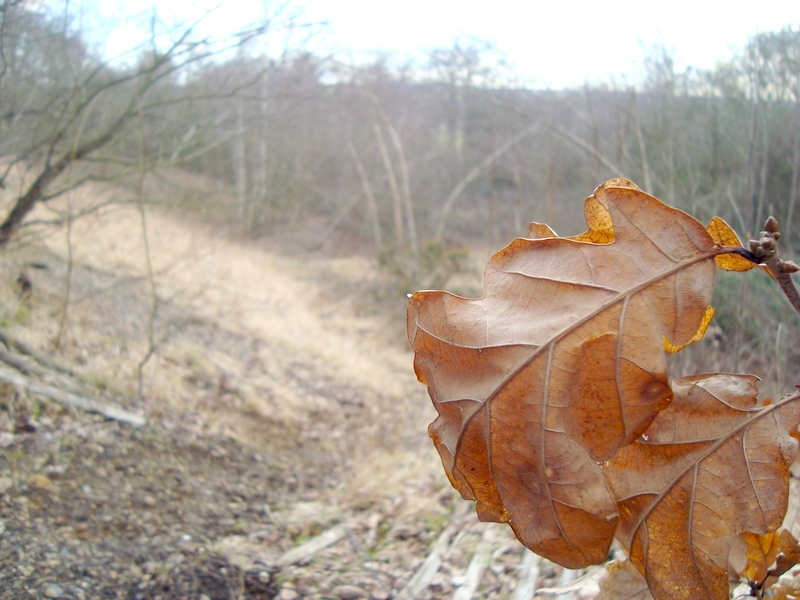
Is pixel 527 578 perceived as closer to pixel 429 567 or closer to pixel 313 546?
pixel 429 567

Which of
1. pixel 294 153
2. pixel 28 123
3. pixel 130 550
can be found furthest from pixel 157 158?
pixel 294 153

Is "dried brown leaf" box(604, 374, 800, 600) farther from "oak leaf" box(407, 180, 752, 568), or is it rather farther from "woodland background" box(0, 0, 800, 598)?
"woodland background" box(0, 0, 800, 598)

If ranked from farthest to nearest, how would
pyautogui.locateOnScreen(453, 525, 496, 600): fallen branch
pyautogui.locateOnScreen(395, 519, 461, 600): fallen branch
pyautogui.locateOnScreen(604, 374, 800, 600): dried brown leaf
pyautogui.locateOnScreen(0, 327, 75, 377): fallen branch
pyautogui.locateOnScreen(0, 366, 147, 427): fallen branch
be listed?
pyautogui.locateOnScreen(0, 327, 75, 377): fallen branch
pyautogui.locateOnScreen(0, 366, 147, 427): fallen branch
pyautogui.locateOnScreen(395, 519, 461, 600): fallen branch
pyautogui.locateOnScreen(453, 525, 496, 600): fallen branch
pyautogui.locateOnScreen(604, 374, 800, 600): dried brown leaf

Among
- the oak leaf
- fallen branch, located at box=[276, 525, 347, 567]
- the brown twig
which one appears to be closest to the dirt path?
fallen branch, located at box=[276, 525, 347, 567]

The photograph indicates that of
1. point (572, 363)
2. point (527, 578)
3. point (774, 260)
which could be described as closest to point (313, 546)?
point (527, 578)

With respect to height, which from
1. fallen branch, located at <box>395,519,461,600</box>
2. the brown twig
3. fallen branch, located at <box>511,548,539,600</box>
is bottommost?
fallen branch, located at <box>395,519,461,600</box>

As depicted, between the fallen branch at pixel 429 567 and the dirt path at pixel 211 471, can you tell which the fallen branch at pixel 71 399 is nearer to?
the dirt path at pixel 211 471

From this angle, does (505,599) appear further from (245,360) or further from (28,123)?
(245,360)
